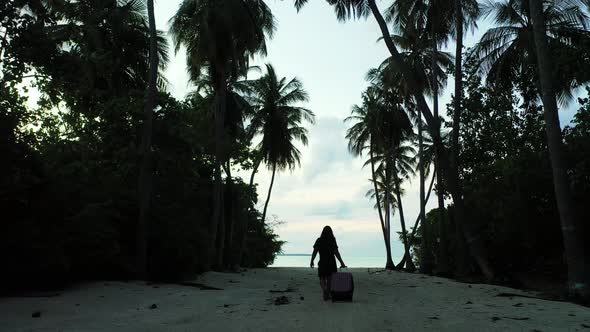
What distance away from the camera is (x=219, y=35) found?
67.6 feet

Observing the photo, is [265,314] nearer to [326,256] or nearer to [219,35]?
[326,256]

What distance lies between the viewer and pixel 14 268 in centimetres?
901

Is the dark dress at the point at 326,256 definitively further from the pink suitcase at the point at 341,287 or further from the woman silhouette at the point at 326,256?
the pink suitcase at the point at 341,287

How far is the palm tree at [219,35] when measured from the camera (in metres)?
20.2

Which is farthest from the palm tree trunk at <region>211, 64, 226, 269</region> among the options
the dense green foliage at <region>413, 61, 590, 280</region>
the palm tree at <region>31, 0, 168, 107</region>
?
the dense green foliage at <region>413, 61, 590, 280</region>

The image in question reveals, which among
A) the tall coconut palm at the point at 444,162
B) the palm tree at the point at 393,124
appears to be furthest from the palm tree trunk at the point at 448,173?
the palm tree at the point at 393,124

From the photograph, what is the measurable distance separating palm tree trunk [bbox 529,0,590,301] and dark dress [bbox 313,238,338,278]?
205 inches

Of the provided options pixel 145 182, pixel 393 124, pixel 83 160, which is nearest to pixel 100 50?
pixel 83 160

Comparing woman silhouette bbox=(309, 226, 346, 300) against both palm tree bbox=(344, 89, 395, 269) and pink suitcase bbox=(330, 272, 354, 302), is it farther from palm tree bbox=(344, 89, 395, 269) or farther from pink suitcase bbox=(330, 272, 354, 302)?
palm tree bbox=(344, 89, 395, 269)

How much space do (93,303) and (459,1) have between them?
50.6ft

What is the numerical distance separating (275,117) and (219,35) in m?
13.6

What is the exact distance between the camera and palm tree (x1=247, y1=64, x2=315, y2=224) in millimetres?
33656

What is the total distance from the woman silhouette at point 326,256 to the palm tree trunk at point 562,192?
510cm

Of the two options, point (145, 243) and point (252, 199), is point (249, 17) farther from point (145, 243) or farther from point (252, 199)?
point (252, 199)
